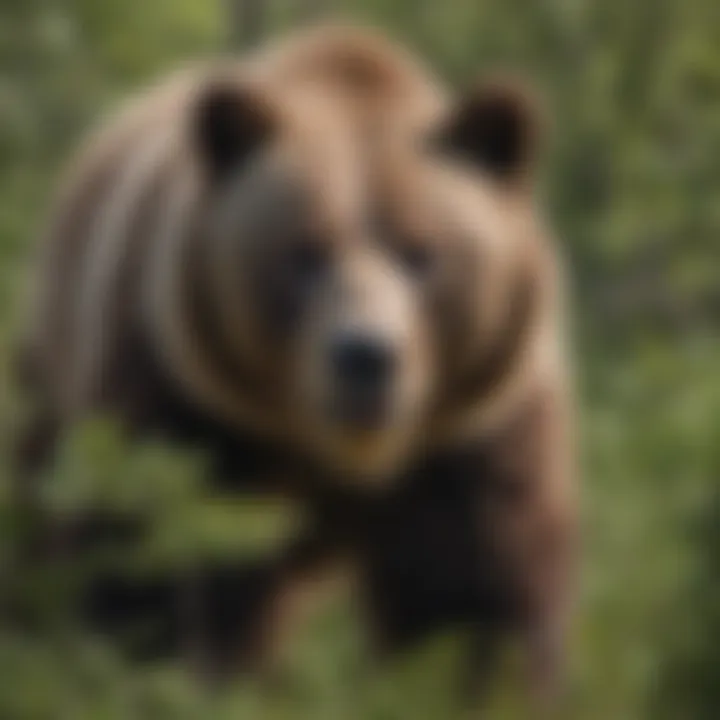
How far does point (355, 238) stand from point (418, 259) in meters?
0.11

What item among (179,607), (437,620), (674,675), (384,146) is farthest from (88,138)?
(674,675)

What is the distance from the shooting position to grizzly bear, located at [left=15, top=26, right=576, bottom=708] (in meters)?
4.79

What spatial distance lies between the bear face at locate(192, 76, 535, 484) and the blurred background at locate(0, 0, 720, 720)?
0.26 meters

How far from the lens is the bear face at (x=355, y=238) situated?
4691 mm

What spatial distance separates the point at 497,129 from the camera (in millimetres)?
4926

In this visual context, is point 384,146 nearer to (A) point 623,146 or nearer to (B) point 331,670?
(A) point 623,146

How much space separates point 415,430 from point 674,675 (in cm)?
246

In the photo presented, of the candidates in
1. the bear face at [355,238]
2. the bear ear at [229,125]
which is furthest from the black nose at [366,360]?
the bear ear at [229,125]

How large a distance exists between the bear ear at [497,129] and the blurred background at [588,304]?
1.05ft

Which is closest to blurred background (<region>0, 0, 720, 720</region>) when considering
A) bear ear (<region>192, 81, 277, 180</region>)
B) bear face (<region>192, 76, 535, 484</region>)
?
bear ear (<region>192, 81, 277, 180</region>)

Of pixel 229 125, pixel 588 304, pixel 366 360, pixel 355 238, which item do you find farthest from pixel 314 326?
pixel 588 304

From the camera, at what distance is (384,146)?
495 centimetres

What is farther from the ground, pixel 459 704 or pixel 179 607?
pixel 179 607

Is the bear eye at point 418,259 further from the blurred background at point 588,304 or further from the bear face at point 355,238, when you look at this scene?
the blurred background at point 588,304
